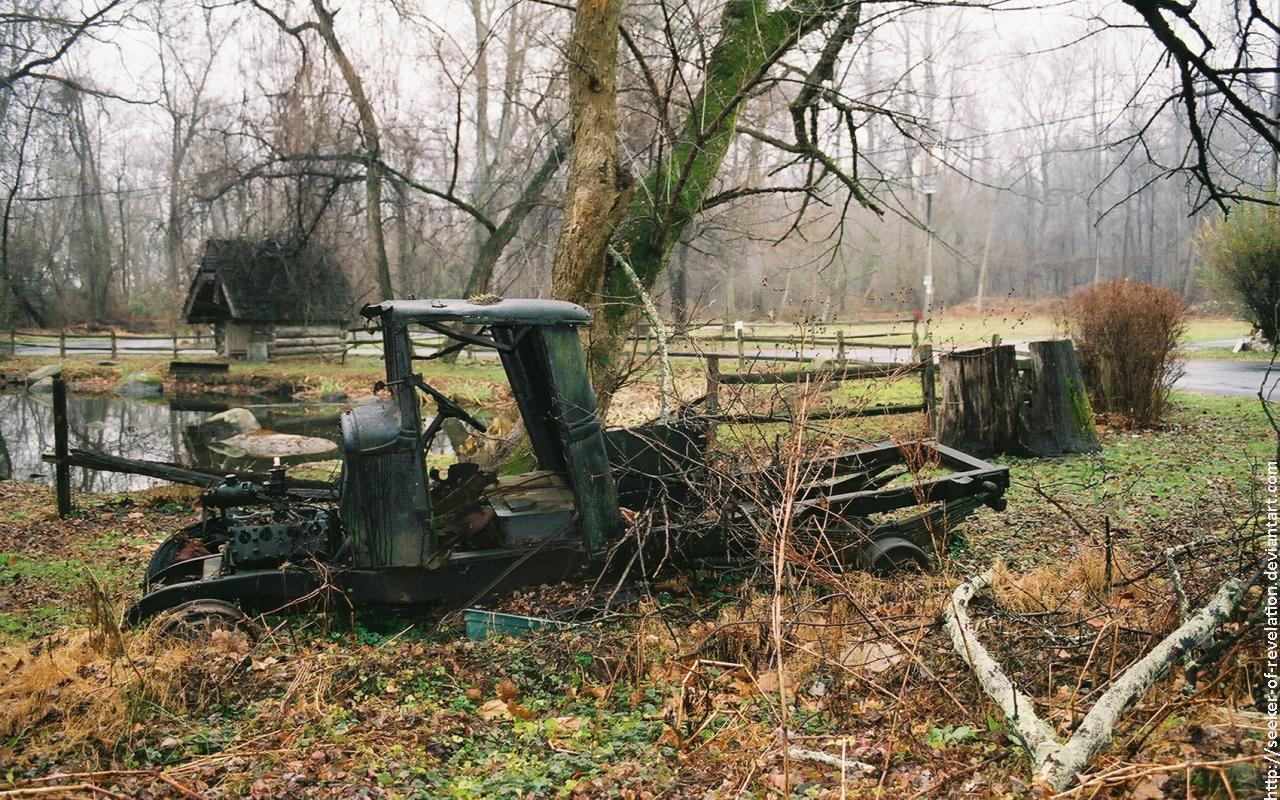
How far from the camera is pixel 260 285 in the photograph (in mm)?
27031

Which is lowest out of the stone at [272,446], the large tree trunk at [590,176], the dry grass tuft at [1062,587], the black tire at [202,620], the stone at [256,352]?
the stone at [272,446]

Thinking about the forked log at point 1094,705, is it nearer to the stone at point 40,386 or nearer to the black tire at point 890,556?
the black tire at point 890,556

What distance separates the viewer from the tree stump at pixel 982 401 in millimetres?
9820

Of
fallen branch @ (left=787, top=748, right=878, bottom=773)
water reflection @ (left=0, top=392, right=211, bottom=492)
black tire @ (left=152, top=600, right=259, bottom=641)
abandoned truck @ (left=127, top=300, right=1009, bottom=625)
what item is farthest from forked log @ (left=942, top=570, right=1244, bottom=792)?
water reflection @ (left=0, top=392, right=211, bottom=492)

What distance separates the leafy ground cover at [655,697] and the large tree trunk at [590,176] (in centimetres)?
370

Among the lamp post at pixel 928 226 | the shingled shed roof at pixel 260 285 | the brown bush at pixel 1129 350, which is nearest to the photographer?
the lamp post at pixel 928 226

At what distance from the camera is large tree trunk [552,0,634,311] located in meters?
8.20

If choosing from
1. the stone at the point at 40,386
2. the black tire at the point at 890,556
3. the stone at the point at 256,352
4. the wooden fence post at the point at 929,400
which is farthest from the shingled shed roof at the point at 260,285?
the black tire at the point at 890,556

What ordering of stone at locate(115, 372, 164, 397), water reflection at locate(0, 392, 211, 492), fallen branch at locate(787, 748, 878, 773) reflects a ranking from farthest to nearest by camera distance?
stone at locate(115, 372, 164, 397) → water reflection at locate(0, 392, 211, 492) → fallen branch at locate(787, 748, 878, 773)

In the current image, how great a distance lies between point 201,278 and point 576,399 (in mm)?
26273

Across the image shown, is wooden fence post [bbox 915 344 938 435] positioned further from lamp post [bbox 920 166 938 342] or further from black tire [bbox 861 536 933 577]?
black tire [bbox 861 536 933 577]

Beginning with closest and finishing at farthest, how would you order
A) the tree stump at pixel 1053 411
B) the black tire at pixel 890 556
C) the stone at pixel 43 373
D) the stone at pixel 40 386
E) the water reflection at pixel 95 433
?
the black tire at pixel 890 556, the tree stump at pixel 1053 411, the water reflection at pixel 95 433, the stone at pixel 40 386, the stone at pixel 43 373

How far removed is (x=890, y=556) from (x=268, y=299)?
1007 inches

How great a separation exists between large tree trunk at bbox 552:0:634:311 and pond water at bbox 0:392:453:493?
7.68 metres
